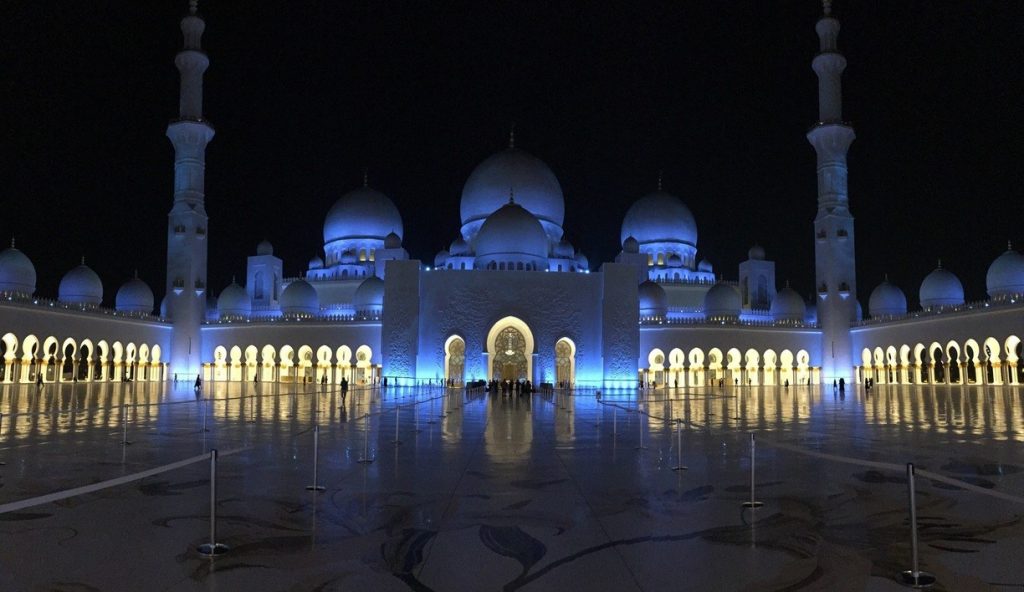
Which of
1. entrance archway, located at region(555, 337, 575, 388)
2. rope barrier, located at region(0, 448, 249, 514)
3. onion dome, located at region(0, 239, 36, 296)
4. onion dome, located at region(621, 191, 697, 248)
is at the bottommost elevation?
rope barrier, located at region(0, 448, 249, 514)

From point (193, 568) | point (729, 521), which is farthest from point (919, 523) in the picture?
point (193, 568)

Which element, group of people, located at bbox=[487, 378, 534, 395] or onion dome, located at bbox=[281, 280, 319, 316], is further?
onion dome, located at bbox=[281, 280, 319, 316]

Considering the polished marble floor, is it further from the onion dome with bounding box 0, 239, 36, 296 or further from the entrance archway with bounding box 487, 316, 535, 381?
the onion dome with bounding box 0, 239, 36, 296

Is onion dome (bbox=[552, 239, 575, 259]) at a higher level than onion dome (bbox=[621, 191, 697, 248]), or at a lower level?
lower

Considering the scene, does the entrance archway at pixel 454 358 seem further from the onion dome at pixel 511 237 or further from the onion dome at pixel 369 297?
the onion dome at pixel 369 297

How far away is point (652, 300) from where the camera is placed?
103ft

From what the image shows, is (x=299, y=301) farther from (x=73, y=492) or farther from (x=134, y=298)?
(x=73, y=492)

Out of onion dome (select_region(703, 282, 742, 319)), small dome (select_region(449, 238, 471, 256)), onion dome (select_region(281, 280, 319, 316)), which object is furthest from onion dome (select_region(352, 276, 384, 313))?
onion dome (select_region(703, 282, 742, 319))

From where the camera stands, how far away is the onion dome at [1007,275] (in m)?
28.0

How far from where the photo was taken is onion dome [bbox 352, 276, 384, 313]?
30.6 m

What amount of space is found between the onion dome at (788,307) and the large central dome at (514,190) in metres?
9.12

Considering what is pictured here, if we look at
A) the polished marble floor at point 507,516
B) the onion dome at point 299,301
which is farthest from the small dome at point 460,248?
the polished marble floor at point 507,516

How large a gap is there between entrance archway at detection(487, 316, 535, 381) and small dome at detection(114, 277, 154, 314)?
1460cm

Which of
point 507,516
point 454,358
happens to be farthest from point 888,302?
point 507,516
